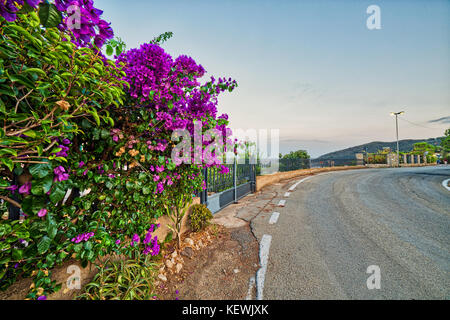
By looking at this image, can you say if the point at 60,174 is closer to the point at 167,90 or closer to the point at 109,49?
the point at 109,49

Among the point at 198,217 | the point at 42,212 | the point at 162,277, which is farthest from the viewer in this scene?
the point at 198,217

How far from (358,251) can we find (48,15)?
446 centimetres

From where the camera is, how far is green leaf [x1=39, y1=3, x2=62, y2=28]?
83cm

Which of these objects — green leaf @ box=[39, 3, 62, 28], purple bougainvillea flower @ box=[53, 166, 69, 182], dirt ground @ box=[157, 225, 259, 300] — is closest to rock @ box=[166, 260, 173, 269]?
dirt ground @ box=[157, 225, 259, 300]

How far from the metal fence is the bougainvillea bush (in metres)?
1.67

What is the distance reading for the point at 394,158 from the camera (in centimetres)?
2697

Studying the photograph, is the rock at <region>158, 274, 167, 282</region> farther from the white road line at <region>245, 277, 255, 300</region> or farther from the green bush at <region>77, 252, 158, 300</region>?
the white road line at <region>245, 277, 255, 300</region>

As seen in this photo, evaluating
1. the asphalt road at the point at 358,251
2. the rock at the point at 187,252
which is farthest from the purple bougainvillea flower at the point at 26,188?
the asphalt road at the point at 358,251

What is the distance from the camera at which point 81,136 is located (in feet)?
5.74

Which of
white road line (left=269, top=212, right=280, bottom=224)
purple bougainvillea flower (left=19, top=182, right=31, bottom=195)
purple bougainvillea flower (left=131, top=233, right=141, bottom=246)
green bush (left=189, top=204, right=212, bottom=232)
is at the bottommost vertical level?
white road line (left=269, top=212, right=280, bottom=224)

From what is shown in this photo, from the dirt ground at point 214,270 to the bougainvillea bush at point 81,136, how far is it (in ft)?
1.77

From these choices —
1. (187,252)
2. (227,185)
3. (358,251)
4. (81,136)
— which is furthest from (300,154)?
(81,136)


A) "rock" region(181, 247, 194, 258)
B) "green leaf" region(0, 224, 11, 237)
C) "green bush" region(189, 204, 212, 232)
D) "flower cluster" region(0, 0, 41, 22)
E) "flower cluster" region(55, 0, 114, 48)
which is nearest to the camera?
"flower cluster" region(0, 0, 41, 22)
